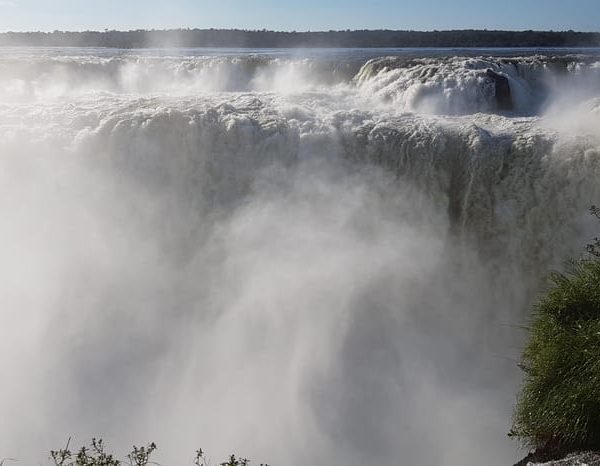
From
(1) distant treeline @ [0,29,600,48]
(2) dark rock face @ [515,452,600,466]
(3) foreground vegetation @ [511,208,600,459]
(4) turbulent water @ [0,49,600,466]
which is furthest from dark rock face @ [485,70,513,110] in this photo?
(1) distant treeline @ [0,29,600,48]

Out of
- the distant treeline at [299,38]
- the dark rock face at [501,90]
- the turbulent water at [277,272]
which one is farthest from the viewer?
the distant treeline at [299,38]

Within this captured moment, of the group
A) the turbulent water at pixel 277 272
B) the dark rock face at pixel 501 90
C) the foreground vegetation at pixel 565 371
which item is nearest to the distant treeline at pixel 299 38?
the dark rock face at pixel 501 90

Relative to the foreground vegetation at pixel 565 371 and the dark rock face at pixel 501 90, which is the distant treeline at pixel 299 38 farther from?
the foreground vegetation at pixel 565 371

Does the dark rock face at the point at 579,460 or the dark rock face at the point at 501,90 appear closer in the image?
the dark rock face at the point at 579,460

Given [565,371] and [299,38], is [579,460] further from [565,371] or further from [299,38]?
[299,38]

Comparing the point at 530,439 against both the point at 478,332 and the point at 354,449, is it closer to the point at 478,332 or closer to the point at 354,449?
A: the point at 354,449

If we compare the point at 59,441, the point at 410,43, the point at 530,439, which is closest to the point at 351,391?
the point at 530,439
